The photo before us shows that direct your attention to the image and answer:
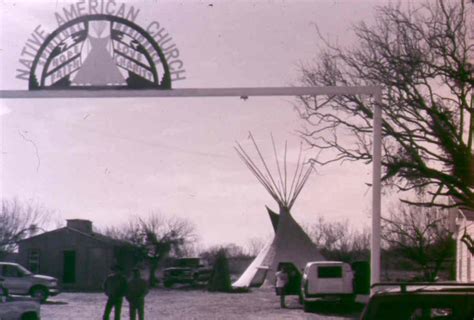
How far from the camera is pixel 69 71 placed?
13664 mm

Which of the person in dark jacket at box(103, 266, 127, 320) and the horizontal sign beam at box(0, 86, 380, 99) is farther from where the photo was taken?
the person in dark jacket at box(103, 266, 127, 320)

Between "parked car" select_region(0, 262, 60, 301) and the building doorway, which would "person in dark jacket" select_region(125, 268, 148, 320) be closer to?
"parked car" select_region(0, 262, 60, 301)

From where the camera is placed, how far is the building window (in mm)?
25906

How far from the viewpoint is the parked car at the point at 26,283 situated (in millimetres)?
24219

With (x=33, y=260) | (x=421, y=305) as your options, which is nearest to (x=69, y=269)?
(x=33, y=260)

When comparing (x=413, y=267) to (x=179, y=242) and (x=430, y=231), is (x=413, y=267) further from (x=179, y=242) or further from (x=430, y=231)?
(x=179, y=242)

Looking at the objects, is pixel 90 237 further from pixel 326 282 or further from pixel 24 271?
pixel 326 282

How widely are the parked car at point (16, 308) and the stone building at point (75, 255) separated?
11182 mm

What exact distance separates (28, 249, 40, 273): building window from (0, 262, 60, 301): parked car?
999mm

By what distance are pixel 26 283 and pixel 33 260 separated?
159cm

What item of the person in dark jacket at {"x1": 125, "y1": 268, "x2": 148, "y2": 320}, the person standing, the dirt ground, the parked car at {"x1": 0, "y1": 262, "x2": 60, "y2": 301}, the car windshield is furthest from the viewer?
the car windshield

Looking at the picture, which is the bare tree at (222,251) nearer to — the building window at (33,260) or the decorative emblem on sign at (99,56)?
the building window at (33,260)

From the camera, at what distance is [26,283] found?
24.7 metres

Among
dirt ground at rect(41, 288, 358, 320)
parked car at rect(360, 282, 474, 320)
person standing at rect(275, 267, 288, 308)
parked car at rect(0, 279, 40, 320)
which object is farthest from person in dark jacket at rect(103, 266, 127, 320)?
parked car at rect(360, 282, 474, 320)
